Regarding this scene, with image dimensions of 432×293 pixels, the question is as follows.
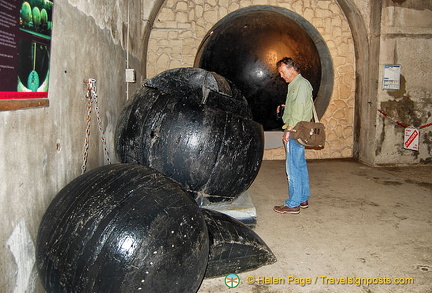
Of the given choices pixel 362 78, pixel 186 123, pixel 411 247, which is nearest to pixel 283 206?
pixel 411 247

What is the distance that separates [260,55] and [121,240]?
4.09 meters

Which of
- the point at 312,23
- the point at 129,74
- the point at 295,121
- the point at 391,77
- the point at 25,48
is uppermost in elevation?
the point at 312,23

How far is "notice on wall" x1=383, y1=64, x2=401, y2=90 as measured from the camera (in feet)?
20.2

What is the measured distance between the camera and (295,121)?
367cm

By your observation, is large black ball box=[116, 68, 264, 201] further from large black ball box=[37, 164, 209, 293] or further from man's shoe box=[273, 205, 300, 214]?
large black ball box=[37, 164, 209, 293]

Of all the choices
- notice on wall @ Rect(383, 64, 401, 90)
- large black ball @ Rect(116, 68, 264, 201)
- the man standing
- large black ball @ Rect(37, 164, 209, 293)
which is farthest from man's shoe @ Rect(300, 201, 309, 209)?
notice on wall @ Rect(383, 64, 401, 90)

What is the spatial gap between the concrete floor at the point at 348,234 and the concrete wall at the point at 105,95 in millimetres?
1073

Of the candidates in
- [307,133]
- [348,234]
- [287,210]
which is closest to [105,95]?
[307,133]

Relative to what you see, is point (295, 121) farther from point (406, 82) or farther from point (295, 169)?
point (406, 82)

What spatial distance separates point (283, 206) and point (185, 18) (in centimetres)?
398

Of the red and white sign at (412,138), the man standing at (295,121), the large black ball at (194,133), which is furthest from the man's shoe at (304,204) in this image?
the red and white sign at (412,138)

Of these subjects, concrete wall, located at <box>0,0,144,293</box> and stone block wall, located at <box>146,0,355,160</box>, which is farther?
stone block wall, located at <box>146,0,355,160</box>

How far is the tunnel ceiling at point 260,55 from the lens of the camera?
17.4 feet

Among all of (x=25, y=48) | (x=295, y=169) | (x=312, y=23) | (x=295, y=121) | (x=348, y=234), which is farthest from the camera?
(x=312, y=23)
